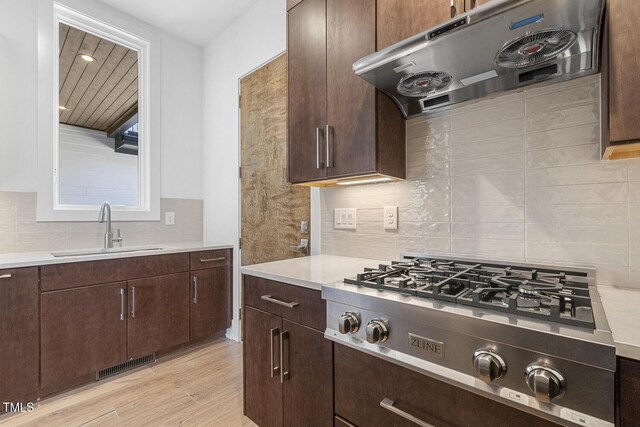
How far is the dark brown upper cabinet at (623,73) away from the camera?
0.80 metres

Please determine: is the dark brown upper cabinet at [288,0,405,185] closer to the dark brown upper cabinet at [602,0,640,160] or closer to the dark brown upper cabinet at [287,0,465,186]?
the dark brown upper cabinet at [287,0,465,186]

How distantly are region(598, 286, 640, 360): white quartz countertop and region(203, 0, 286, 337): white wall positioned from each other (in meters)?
2.34

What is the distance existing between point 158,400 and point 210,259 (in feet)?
3.48

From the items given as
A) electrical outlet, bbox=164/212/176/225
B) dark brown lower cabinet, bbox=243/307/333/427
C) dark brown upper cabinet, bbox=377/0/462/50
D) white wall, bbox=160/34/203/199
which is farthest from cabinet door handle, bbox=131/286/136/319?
dark brown upper cabinet, bbox=377/0/462/50

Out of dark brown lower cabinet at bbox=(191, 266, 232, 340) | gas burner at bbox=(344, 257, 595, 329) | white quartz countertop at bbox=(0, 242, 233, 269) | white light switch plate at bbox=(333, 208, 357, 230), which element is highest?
white light switch plate at bbox=(333, 208, 357, 230)

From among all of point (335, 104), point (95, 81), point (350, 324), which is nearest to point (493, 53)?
point (335, 104)

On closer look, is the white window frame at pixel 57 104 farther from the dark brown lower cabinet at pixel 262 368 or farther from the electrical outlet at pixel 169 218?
the dark brown lower cabinet at pixel 262 368

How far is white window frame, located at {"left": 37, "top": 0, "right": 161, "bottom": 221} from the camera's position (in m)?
2.25

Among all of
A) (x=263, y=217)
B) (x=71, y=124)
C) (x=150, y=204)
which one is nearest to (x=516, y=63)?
(x=263, y=217)

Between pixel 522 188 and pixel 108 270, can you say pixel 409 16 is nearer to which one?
pixel 522 188

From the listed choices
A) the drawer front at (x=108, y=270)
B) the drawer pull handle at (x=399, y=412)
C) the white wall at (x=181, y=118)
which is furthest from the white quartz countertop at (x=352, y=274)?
the white wall at (x=181, y=118)

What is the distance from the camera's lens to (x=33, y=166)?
2201 mm

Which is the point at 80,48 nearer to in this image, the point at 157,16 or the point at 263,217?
the point at 157,16

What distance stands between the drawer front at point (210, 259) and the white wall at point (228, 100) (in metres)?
0.09
